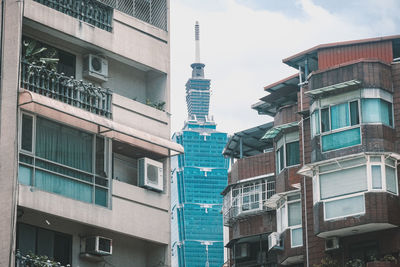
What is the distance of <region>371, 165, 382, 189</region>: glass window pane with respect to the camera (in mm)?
33594

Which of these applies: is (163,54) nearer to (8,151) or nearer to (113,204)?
(113,204)

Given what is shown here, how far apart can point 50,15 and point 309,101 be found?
41.4ft

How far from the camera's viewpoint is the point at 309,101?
36719 millimetres

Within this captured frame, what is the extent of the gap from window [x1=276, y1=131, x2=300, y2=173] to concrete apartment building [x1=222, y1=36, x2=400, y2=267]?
0.13ft

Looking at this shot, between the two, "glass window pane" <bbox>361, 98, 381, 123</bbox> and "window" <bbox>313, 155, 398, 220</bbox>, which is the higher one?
"glass window pane" <bbox>361, 98, 381, 123</bbox>

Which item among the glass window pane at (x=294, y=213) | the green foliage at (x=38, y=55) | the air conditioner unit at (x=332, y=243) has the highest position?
the green foliage at (x=38, y=55)

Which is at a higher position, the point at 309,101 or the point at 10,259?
the point at 309,101

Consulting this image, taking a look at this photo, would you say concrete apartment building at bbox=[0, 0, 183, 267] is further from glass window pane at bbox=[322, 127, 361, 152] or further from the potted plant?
the potted plant

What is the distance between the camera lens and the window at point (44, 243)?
25.6 meters

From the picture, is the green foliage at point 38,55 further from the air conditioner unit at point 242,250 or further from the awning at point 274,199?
the air conditioner unit at point 242,250

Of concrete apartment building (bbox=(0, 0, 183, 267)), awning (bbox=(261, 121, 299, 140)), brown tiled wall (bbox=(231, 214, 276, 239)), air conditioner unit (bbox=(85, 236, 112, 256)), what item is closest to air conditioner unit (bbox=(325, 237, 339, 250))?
awning (bbox=(261, 121, 299, 140))

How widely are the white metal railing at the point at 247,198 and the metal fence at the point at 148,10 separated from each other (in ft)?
45.2

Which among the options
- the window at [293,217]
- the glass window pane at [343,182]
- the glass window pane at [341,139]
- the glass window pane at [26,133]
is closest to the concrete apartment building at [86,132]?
the glass window pane at [26,133]

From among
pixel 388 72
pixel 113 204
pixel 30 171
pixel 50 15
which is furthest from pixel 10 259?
pixel 388 72
